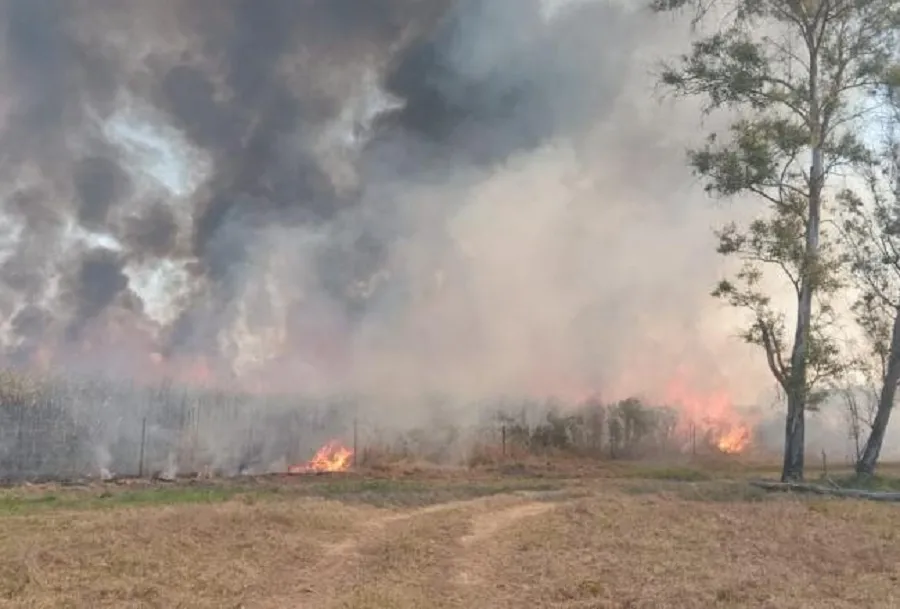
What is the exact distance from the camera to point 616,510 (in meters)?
20.4

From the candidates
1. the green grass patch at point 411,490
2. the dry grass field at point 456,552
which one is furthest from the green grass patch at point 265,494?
the dry grass field at point 456,552

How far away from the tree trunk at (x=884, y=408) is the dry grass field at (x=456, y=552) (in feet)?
26.1

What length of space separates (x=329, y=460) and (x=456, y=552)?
1015 inches

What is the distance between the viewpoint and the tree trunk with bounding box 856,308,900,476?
30.0m

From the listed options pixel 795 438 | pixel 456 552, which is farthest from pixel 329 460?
pixel 456 552

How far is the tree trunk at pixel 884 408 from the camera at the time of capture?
30031mm

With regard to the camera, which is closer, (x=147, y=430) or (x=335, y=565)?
(x=335, y=565)

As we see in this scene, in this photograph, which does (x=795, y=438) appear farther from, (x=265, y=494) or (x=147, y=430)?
(x=147, y=430)

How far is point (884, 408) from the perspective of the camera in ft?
101

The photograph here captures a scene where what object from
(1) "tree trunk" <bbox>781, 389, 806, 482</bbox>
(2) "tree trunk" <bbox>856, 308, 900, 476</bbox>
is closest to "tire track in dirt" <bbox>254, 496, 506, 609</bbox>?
(1) "tree trunk" <bbox>781, 389, 806, 482</bbox>

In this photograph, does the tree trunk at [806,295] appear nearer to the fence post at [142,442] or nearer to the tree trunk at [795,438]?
the tree trunk at [795,438]

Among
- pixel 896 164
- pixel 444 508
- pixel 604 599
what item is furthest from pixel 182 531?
pixel 896 164

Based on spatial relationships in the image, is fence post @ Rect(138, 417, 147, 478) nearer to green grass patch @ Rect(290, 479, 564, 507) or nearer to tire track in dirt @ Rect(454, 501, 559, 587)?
green grass patch @ Rect(290, 479, 564, 507)

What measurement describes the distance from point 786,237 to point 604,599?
19.9m
